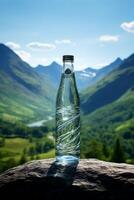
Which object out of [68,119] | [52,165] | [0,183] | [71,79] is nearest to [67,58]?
[71,79]

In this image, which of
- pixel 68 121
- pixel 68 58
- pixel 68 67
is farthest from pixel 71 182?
pixel 68 58

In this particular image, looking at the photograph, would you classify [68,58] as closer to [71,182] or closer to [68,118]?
[68,118]

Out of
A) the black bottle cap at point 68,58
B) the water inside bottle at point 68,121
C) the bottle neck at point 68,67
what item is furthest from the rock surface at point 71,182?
the black bottle cap at point 68,58

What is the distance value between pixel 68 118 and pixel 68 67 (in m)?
1.40

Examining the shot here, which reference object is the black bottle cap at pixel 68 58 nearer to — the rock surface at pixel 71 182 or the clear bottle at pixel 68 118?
the clear bottle at pixel 68 118

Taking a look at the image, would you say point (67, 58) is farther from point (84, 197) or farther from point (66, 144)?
point (84, 197)

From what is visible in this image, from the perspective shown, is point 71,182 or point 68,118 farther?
point 68,118

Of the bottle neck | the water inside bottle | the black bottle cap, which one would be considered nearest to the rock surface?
the water inside bottle

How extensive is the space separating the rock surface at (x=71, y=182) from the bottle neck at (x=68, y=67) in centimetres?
250

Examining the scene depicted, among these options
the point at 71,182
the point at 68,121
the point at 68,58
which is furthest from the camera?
the point at 68,121

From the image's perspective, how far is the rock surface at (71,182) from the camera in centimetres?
1112

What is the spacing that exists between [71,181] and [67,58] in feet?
10.6

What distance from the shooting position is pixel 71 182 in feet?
37.2

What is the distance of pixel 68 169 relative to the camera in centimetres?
1192
